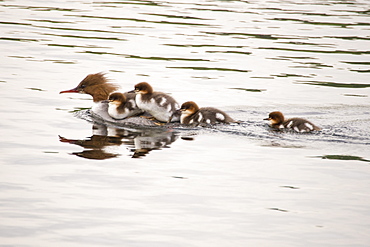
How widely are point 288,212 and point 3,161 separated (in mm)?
2588

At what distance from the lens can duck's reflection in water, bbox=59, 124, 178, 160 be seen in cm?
671

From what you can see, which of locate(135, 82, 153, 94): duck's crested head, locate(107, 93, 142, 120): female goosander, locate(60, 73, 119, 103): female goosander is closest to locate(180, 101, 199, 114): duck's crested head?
locate(135, 82, 153, 94): duck's crested head

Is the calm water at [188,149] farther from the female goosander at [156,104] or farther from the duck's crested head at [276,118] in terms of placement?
the female goosander at [156,104]

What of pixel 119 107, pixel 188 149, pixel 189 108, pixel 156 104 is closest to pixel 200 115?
pixel 189 108

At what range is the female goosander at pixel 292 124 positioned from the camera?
7.73 meters

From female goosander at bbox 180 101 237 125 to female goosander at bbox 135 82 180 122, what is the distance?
13 centimetres

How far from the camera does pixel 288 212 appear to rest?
522cm

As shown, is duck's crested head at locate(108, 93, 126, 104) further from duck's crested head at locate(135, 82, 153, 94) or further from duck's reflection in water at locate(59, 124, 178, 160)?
duck's reflection in water at locate(59, 124, 178, 160)

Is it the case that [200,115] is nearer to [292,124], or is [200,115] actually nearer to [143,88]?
[143,88]

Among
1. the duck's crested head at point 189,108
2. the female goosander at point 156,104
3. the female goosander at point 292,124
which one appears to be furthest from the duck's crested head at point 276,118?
the female goosander at point 156,104

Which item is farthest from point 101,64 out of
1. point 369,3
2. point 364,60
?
point 369,3

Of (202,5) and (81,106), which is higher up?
(202,5)

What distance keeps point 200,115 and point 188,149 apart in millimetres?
1146

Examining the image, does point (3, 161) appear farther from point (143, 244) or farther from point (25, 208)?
point (143, 244)
